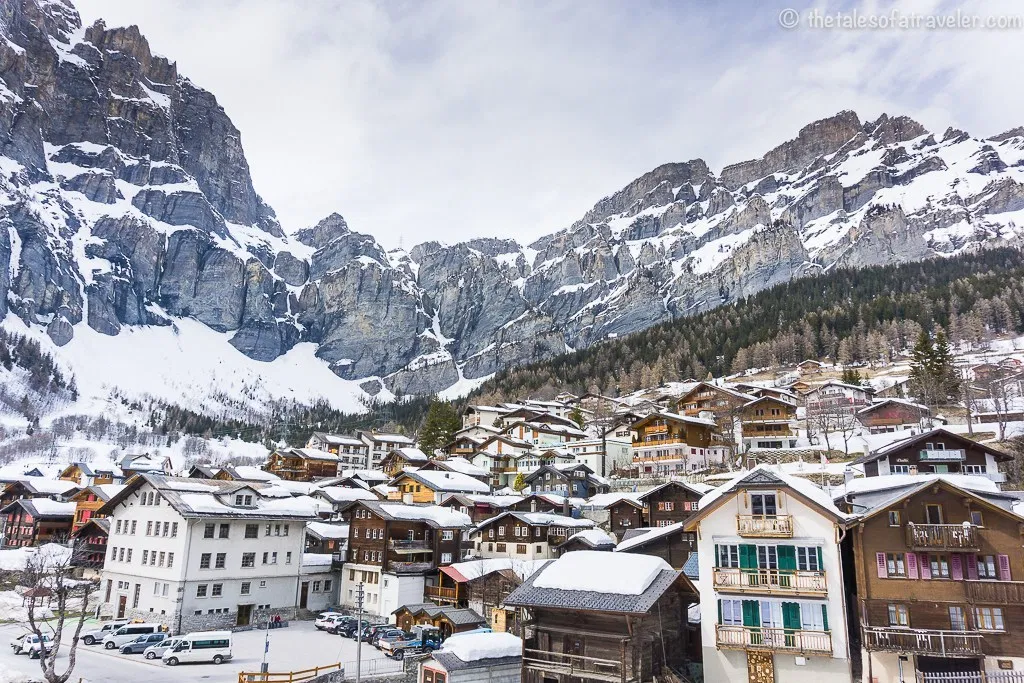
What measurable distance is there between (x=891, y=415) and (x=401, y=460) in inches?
2771

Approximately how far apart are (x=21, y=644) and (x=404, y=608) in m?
23.8

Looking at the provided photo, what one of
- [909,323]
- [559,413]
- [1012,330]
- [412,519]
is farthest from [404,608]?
[1012,330]

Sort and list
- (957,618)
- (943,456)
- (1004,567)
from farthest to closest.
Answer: (943,456), (957,618), (1004,567)

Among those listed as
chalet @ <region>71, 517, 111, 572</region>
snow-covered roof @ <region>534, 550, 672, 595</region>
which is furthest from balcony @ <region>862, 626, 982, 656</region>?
chalet @ <region>71, 517, 111, 572</region>

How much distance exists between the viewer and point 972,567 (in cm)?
2869

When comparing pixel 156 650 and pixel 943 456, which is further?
pixel 943 456

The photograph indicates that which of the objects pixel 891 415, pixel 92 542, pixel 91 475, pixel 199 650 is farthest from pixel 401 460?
pixel 891 415

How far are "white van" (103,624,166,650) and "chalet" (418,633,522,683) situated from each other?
2027 cm

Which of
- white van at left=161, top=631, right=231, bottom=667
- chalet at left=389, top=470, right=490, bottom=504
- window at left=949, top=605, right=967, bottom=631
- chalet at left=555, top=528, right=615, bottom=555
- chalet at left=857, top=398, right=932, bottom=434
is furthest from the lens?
chalet at left=857, top=398, right=932, bottom=434

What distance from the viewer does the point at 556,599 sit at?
30.9m

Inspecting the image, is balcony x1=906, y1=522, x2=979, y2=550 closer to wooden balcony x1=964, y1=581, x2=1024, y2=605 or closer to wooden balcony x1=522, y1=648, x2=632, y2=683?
wooden balcony x1=964, y1=581, x2=1024, y2=605

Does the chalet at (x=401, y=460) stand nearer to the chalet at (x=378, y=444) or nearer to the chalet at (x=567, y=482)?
the chalet at (x=567, y=482)

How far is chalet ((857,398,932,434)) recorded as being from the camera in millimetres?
81812

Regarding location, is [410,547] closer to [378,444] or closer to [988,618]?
[988,618]
